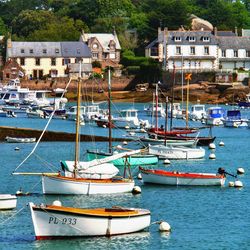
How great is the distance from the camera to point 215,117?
99.6m

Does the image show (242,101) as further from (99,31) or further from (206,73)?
(99,31)

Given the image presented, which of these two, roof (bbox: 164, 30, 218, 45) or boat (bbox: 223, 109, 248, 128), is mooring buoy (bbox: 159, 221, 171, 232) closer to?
boat (bbox: 223, 109, 248, 128)

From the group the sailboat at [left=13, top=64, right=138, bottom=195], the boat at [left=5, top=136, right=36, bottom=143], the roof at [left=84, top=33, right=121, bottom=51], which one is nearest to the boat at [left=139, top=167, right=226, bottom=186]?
the sailboat at [left=13, top=64, right=138, bottom=195]

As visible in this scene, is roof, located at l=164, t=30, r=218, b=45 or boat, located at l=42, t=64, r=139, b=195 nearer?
boat, located at l=42, t=64, r=139, b=195

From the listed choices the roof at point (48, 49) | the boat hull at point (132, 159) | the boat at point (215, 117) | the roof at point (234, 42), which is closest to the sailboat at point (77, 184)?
the boat hull at point (132, 159)

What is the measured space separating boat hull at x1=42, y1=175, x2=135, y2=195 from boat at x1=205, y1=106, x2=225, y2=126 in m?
51.9

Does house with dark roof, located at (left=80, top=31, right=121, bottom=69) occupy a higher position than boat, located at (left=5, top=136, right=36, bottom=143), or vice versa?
house with dark roof, located at (left=80, top=31, right=121, bottom=69)

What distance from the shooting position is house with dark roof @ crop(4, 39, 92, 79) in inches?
5536

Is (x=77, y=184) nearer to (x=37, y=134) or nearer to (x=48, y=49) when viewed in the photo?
(x=37, y=134)

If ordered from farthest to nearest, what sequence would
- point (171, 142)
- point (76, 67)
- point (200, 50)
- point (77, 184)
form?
1. point (76, 67)
2. point (200, 50)
3. point (171, 142)
4. point (77, 184)

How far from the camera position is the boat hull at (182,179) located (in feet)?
166

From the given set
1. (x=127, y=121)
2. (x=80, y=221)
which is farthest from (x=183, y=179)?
(x=127, y=121)

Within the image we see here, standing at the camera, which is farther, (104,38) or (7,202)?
(104,38)

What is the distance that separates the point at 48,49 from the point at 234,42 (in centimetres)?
2468
